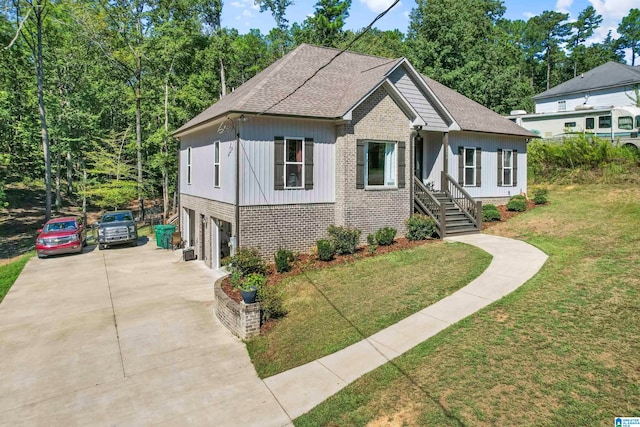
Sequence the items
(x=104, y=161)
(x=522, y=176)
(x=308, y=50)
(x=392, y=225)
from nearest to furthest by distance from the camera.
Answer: (x=392, y=225) → (x=308, y=50) → (x=522, y=176) → (x=104, y=161)

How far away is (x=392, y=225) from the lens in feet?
51.0

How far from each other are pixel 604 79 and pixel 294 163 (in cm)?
3693

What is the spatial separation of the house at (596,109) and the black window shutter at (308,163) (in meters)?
19.0

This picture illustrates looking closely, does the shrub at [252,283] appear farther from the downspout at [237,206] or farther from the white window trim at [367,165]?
the white window trim at [367,165]

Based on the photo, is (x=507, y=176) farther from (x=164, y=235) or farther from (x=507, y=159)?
(x=164, y=235)

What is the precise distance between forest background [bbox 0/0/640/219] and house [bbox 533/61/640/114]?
12.8ft

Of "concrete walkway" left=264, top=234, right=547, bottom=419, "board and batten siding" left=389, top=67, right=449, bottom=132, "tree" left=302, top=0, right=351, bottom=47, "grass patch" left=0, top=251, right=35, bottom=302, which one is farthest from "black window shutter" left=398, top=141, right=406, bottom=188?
"tree" left=302, top=0, right=351, bottom=47

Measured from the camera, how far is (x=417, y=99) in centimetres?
1655

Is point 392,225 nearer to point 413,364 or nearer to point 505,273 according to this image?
point 505,273

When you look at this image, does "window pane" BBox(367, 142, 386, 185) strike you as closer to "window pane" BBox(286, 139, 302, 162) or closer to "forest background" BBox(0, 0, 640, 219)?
"window pane" BBox(286, 139, 302, 162)

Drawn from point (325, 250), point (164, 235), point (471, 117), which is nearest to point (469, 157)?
point (471, 117)

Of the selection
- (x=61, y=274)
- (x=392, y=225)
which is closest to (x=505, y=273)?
(x=392, y=225)

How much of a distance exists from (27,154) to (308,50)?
33065 mm

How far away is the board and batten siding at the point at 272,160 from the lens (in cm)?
1317
